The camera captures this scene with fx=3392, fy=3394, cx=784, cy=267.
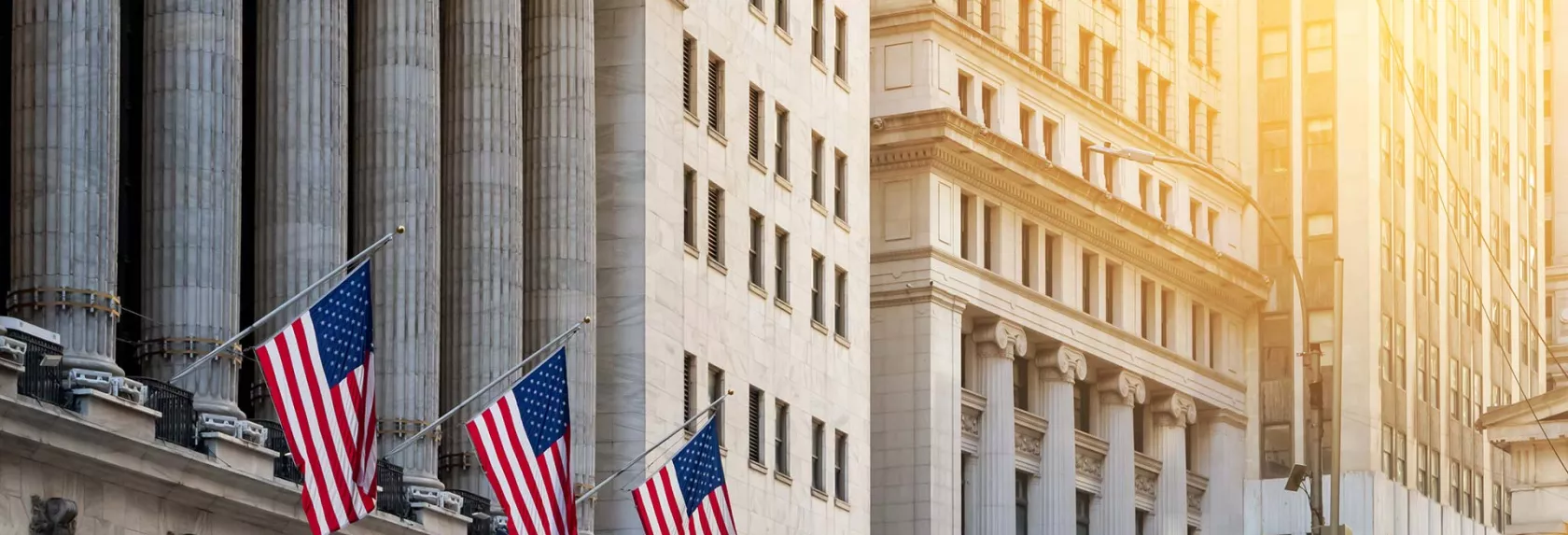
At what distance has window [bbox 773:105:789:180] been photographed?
256ft

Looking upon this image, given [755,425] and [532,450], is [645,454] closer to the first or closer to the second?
[755,425]

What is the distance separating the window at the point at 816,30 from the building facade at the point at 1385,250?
1458 inches

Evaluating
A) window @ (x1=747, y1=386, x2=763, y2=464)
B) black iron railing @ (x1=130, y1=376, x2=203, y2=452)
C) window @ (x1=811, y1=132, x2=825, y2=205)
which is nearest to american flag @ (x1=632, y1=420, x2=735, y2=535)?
black iron railing @ (x1=130, y1=376, x2=203, y2=452)

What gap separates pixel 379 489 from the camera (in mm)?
58188

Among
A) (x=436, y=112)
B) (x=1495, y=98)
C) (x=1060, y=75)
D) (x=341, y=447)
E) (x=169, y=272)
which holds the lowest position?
(x=341, y=447)

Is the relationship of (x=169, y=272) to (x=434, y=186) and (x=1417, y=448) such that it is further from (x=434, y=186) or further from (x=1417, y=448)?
(x=1417, y=448)

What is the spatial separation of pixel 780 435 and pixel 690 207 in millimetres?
6758

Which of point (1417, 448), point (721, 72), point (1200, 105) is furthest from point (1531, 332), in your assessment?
point (721, 72)

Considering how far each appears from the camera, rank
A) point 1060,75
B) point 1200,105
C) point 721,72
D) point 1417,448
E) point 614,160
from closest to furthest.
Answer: point 614,160, point 721,72, point 1060,75, point 1200,105, point 1417,448

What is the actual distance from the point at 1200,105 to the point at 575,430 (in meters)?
54.1

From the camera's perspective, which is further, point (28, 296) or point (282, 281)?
point (282, 281)

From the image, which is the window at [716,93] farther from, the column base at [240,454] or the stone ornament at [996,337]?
the stone ornament at [996,337]

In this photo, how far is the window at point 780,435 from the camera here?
250ft

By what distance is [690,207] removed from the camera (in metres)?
72.9
